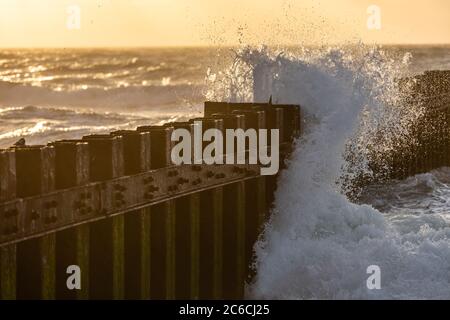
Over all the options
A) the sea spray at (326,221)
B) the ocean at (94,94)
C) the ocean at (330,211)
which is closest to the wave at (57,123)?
the ocean at (94,94)

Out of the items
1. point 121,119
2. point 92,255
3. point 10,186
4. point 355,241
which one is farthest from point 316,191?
point 121,119

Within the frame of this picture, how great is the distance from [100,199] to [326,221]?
370 centimetres

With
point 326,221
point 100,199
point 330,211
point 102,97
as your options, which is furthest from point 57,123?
point 100,199

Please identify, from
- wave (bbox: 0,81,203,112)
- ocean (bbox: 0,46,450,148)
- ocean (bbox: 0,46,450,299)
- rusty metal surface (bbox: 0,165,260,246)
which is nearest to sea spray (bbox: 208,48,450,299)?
ocean (bbox: 0,46,450,299)

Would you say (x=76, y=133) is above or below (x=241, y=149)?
below

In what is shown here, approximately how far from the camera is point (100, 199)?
6359 millimetres

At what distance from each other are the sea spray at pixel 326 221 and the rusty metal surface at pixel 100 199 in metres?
1.19

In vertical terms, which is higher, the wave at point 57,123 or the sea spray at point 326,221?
the sea spray at point 326,221

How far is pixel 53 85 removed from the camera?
56.4 meters

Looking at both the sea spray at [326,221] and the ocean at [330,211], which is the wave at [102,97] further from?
the sea spray at [326,221]

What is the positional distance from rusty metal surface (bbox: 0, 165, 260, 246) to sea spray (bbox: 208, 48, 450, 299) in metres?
1.19

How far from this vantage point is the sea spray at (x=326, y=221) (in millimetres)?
8523
